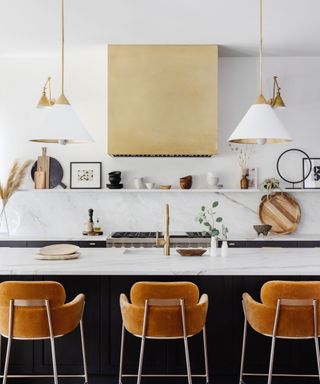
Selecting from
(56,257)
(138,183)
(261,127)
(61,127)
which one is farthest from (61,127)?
(138,183)

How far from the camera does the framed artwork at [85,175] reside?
577 cm

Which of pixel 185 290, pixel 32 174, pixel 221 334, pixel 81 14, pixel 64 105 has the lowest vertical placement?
pixel 221 334

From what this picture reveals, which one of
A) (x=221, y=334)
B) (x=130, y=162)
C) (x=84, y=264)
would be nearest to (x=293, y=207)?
(x=130, y=162)

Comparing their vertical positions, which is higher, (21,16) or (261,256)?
(21,16)

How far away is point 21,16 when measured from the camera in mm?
4469

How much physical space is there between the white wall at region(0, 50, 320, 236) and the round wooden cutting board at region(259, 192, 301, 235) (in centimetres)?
30

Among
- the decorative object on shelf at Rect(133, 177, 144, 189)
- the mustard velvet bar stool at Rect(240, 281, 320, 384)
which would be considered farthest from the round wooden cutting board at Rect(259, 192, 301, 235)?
the mustard velvet bar stool at Rect(240, 281, 320, 384)

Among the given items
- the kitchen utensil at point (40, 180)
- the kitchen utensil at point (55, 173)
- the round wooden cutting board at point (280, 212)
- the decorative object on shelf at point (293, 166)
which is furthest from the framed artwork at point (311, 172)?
the kitchen utensil at point (40, 180)

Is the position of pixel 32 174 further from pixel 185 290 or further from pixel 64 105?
pixel 185 290

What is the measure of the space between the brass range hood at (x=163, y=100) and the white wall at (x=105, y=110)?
42 cm

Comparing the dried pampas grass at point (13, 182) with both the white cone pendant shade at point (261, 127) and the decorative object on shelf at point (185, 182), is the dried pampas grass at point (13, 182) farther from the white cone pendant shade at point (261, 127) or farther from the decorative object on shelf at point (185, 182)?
the white cone pendant shade at point (261, 127)

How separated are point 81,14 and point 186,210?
8.35ft

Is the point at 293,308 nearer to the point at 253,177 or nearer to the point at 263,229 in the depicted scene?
the point at 263,229

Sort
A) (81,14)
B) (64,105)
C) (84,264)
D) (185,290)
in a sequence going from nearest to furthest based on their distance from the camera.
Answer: (185,290), (84,264), (64,105), (81,14)
